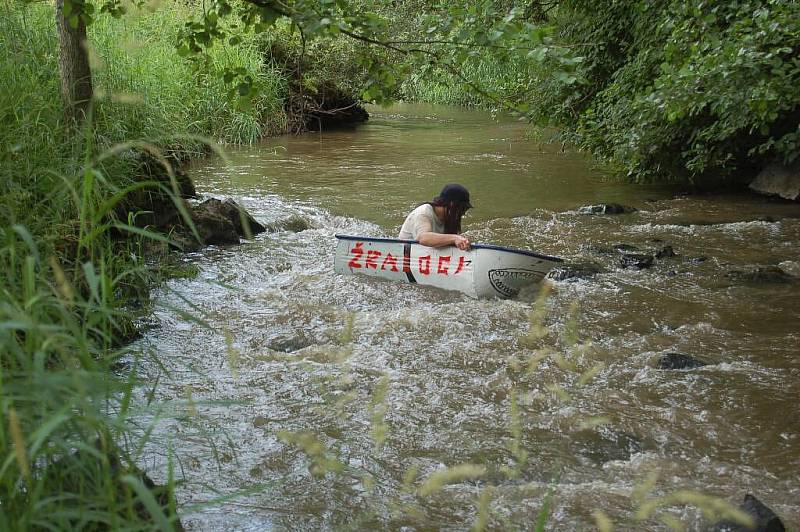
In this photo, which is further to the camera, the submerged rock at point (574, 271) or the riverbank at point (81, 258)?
the submerged rock at point (574, 271)

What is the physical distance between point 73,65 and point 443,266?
395 centimetres

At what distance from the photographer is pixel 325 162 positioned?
16.0 m

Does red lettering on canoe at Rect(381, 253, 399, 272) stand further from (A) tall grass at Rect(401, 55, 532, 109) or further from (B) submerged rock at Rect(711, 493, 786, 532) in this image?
(B) submerged rock at Rect(711, 493, 786, 532)

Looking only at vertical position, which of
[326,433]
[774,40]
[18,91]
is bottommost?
[326,433]

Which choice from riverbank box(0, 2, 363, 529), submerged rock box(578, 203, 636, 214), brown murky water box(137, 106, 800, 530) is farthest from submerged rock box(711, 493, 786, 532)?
submerged rock box(578, 203, 636, 214)

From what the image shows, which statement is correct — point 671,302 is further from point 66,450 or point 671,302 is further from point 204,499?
point 66,450

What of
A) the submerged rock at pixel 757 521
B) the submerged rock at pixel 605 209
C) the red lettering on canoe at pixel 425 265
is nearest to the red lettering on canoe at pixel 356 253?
the red lettering on canoe at pixel 425 265

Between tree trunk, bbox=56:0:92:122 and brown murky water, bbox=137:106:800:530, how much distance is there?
1.97 m

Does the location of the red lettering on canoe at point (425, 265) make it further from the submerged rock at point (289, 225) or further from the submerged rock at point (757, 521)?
the submerged rock at point (757, 521)

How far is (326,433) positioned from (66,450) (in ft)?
7.76

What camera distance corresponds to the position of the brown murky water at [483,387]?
390 centimetres

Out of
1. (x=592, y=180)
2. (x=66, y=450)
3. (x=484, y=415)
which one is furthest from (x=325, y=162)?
(x=66, y=450)

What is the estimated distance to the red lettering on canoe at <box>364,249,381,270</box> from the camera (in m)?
7.77

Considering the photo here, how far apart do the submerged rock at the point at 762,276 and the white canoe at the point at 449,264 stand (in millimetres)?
1755
